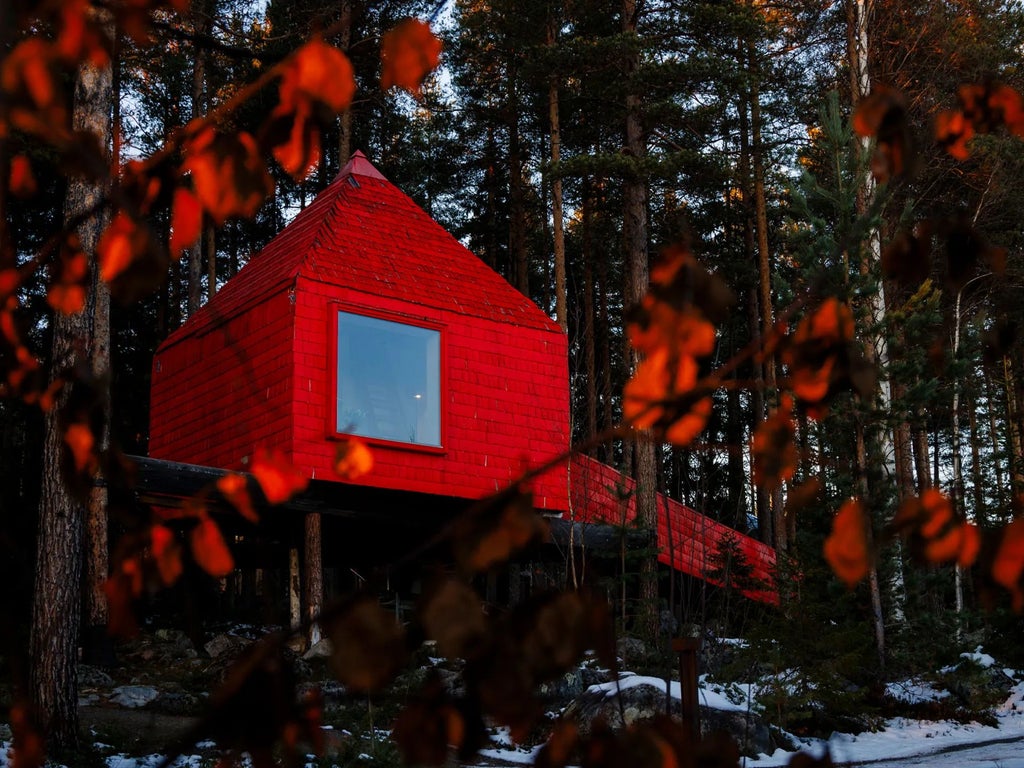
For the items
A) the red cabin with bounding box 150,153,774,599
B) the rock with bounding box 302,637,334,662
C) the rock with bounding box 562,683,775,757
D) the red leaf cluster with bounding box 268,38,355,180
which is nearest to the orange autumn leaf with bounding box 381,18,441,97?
the red leaf cluster with bounding box 268,38,355,180

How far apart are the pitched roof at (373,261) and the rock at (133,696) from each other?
195 inches

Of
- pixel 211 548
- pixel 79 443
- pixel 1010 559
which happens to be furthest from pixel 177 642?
pixel 1010 559

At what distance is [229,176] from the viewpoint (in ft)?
4.77

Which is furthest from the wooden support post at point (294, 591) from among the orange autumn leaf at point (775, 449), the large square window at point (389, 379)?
the orange autumn leaf at point (775, 449)

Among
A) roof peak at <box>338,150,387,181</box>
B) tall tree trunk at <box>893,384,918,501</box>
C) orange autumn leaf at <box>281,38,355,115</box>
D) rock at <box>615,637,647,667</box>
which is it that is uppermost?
roof peak at <box>338,150,387,181</box>

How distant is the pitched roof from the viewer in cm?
1444

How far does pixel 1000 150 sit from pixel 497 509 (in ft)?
77.1

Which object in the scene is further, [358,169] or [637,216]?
[637,216]

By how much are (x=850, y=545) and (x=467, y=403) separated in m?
13.6

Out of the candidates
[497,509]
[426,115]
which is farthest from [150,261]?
[426,115]

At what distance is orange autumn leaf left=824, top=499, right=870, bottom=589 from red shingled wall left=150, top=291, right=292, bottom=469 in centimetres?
1170

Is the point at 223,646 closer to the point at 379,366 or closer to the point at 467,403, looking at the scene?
the point at 379,366

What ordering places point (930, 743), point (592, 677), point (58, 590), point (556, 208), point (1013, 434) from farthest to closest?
1. point (1013, 434)
2. point (556, 208)
3. point (592, 677)
4. point (930, 743)
5. point (58, 590)

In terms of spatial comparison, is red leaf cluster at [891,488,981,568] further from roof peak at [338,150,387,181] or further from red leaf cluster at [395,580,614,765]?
roof peak at [338,150,387,181]
